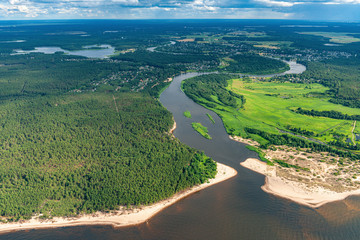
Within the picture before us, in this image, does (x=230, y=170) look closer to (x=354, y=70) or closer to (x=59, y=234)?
(x=59, y=234)

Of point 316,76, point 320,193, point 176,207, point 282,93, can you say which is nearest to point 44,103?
point 176,207

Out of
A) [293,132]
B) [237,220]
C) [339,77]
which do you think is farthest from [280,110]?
[339,77]

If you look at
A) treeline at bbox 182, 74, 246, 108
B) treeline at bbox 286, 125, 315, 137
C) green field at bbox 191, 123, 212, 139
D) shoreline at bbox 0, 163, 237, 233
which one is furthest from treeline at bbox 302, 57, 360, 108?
shoreline at bbox 0, 163, 237, 233

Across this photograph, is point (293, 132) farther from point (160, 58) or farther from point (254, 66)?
point (160, 58)

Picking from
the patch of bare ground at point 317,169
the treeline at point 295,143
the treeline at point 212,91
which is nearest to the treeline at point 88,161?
the patch of bare ground at point 317,169

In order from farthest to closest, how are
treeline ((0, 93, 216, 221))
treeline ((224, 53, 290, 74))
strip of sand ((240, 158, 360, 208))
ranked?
1. treeline ((224, 53, 290, 74))
2. strip of sand ((240, 158, 360, 208))
3. treeline ((0, 93, 216, 221))

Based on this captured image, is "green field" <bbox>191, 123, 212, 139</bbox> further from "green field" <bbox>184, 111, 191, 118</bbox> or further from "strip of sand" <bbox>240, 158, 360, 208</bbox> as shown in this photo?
"strip of sand" <bbox>240, 158, 360, 208</bbox>

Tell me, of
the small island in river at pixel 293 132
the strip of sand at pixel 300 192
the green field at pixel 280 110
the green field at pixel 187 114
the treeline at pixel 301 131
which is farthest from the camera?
the green field at pixel 187 114

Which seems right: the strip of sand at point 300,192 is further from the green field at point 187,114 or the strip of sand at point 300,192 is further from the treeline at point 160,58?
the treeline at point 160,58
